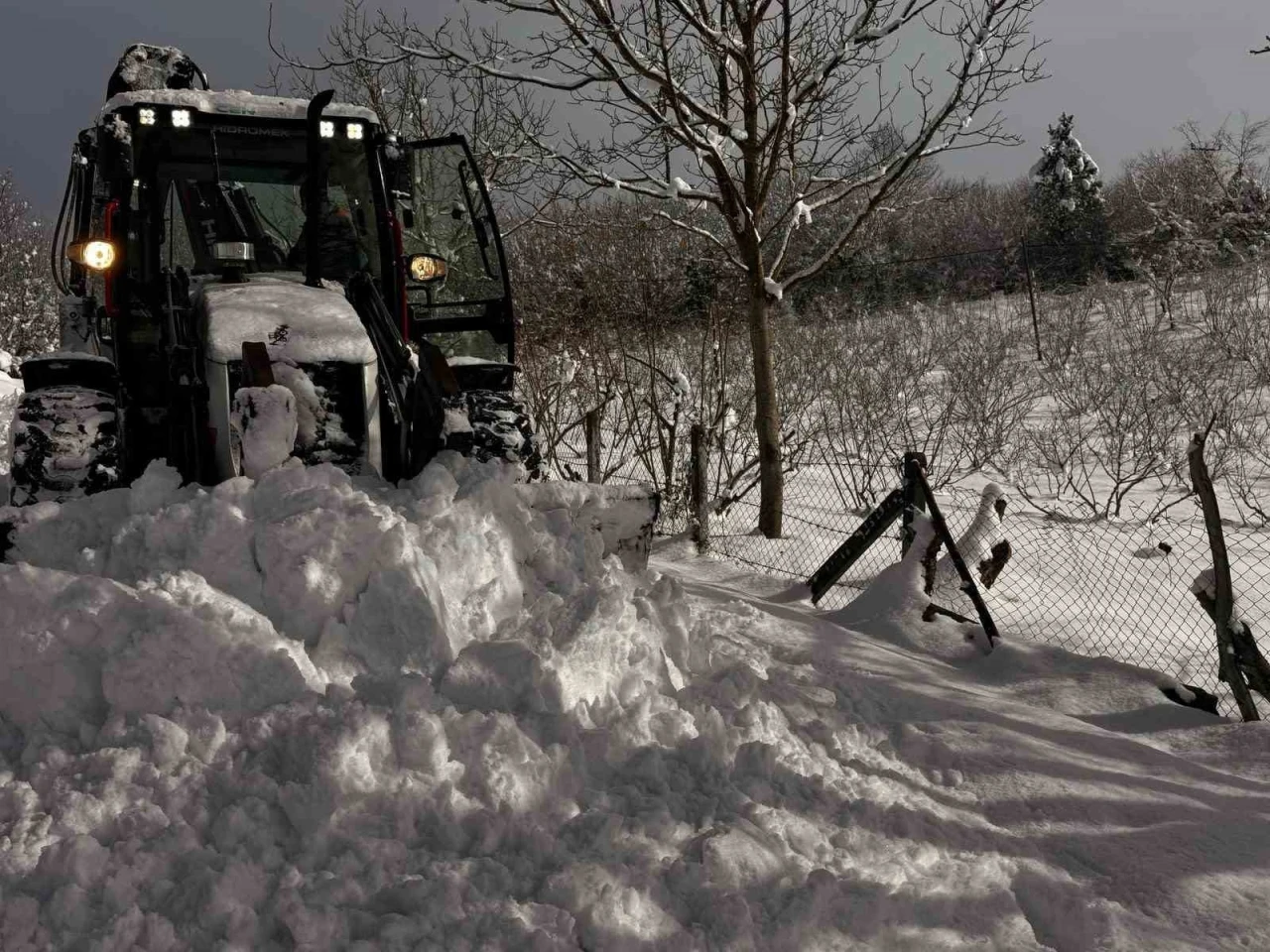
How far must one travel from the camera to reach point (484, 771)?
2734 mm

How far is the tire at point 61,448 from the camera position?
12.9 feet

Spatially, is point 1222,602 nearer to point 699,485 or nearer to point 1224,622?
point 1224,622

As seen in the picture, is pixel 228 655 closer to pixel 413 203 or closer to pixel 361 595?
pixel 361 595

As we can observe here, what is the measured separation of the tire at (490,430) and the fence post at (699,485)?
4.31 metres

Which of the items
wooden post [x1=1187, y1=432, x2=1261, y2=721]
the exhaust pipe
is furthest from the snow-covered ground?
the exhaust pipe

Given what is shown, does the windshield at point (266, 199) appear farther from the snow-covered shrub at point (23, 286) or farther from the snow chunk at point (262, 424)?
the snow-covered shrub at point (23, 286)

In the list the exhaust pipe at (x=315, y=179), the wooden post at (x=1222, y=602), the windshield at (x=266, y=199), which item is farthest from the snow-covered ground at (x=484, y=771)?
the windshield at (x=266, y=199)

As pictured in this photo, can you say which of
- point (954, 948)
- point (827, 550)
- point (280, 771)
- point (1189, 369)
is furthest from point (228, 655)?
point (1189, 369)

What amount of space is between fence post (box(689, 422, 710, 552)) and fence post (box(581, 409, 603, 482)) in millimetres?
1251

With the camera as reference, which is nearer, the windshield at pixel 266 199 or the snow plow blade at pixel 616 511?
the snow plow blade at pixel 616 511

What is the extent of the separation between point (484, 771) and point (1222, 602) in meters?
3.59

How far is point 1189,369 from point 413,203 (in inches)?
532

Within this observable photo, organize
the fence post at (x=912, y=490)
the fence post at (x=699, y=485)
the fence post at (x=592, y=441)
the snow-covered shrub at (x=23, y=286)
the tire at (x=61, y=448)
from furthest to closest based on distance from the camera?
the snow-covered shrub at (x=23, y=286)
the fence post at (x=592, y=441)
the fence post at (x=699, y=485)
the fence post at (x=912, y=490)
the tire at (x=61, y=448)

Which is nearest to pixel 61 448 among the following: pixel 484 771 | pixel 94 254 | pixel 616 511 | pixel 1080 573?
pixel 94 254
